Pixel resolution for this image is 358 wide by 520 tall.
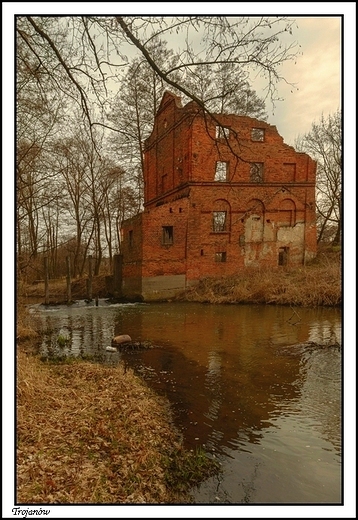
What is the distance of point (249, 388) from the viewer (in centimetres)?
652

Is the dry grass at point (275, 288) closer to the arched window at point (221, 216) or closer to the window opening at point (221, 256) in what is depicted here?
the window opening at point (221, 256)

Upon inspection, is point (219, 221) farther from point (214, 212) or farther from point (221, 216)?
point (214, 212)

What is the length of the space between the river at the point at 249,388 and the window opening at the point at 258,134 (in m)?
14.5

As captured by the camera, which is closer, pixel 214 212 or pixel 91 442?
pixel 91 442

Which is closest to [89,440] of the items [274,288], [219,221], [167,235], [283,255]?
→ [274,288]

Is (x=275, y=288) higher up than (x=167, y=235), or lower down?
lower down

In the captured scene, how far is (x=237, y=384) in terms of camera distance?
6723mm

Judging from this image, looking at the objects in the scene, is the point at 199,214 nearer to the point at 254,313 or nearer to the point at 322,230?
the point at 254,313

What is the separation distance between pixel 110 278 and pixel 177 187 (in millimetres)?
8396

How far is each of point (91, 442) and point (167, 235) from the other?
18611 millimetres

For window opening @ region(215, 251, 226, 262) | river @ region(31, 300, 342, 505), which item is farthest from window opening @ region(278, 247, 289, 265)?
river @ region(31, 300, 342, 505)

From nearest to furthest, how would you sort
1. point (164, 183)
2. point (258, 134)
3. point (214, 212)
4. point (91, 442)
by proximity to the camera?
point (91, 442)
point (214, 212)
point (258, 134)
point (164, 183)

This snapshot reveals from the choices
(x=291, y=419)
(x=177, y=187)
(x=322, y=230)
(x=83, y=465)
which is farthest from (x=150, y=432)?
(x=322, y=230)

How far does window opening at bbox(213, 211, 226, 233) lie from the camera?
2356 centimetres
